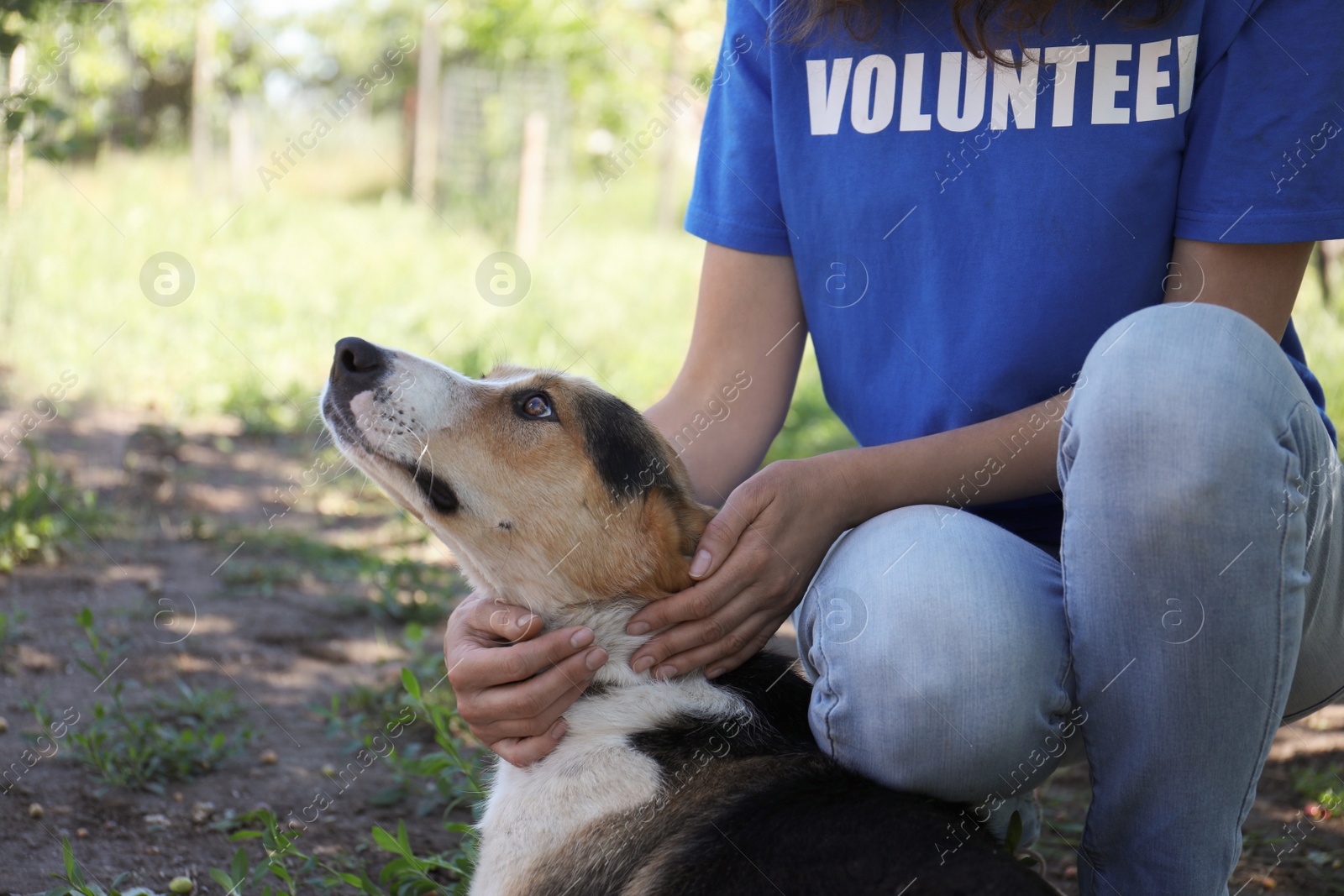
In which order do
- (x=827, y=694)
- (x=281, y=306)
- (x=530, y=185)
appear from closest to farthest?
(x=827, y=694) < (x=281, y=306) < (x=530, y=185)

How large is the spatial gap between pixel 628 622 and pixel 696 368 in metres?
0.71

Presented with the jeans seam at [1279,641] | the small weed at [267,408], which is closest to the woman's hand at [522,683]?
the jeans seam at [1279,641]

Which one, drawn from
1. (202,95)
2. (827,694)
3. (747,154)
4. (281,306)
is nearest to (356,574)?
(747,154)

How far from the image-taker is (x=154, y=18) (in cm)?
1238

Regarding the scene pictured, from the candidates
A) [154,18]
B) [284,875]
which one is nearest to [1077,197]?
[284,875]

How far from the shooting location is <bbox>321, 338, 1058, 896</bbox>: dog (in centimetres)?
175

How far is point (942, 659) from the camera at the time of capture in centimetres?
181

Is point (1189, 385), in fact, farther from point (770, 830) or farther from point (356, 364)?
point (356, 364)

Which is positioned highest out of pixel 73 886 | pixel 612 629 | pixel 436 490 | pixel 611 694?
pixel 436 490

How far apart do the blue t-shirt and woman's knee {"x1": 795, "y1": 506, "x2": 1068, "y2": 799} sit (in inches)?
19.8

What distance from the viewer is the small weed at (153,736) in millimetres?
2773

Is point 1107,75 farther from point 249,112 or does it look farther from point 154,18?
point 249,112

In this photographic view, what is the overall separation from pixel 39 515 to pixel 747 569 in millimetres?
3386

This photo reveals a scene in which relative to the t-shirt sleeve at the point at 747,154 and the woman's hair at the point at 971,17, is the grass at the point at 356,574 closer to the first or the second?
the t-shirt sleeve at the point at 747,154
